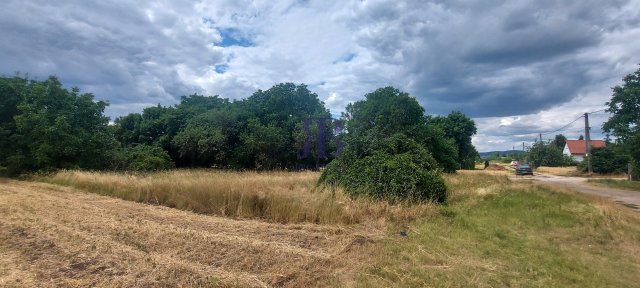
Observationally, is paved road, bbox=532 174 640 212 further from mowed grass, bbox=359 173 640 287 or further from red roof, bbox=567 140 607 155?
red roof, bbox=567 140 607 155

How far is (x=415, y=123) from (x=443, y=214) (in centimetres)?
1668

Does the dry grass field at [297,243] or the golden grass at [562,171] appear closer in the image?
the dry grass field at [297,243]

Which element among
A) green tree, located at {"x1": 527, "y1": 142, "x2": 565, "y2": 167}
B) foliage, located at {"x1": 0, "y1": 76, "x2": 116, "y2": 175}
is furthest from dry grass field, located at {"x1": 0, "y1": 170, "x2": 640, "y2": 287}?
green tree, located at {"x1": 527, "y1": 142, "x2": 565, "y2": 167}

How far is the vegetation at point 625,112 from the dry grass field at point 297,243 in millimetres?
26004

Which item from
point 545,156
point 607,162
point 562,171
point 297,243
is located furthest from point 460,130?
point 297,243

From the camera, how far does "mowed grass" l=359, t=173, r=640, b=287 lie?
5298 mm

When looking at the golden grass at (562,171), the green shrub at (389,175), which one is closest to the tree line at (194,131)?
the green shrub at (389,175)

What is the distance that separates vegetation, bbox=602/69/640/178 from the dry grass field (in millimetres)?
26004

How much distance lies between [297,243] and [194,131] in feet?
89.6

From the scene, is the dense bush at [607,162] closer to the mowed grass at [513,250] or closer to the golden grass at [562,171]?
the golden grass at [562,171]

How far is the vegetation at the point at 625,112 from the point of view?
32.0 m

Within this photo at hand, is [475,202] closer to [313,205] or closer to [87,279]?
[313,205]

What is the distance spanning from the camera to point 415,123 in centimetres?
2669

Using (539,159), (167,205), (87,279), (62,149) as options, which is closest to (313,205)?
(167,205)
